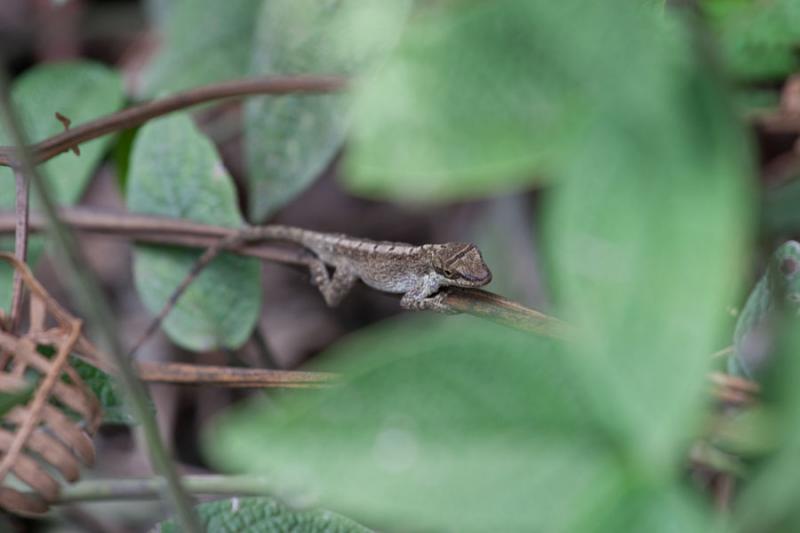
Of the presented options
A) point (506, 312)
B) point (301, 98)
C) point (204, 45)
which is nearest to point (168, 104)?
point (301, 98)

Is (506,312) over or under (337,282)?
under

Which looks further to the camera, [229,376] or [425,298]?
[425,298]

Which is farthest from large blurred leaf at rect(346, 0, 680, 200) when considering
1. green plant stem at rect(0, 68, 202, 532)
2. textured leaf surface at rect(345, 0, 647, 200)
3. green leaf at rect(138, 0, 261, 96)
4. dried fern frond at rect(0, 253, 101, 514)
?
green leaf at rect(138, 0, 261, 96)

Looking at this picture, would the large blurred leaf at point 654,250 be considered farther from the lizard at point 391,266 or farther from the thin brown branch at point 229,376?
the lizard at point 391,266

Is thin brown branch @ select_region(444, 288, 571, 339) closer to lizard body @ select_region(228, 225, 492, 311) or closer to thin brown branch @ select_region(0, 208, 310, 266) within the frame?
thin brown branch @ select_region(0, 208, 310, 266)

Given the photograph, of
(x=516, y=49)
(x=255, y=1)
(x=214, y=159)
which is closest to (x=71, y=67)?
(x=214, y=159)

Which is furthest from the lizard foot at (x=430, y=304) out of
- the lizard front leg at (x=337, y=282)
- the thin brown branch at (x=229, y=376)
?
the thin brown branch at (x=229, y=376)

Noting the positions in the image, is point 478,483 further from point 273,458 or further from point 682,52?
point 682,52

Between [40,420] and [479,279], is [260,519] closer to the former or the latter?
[40,420]
